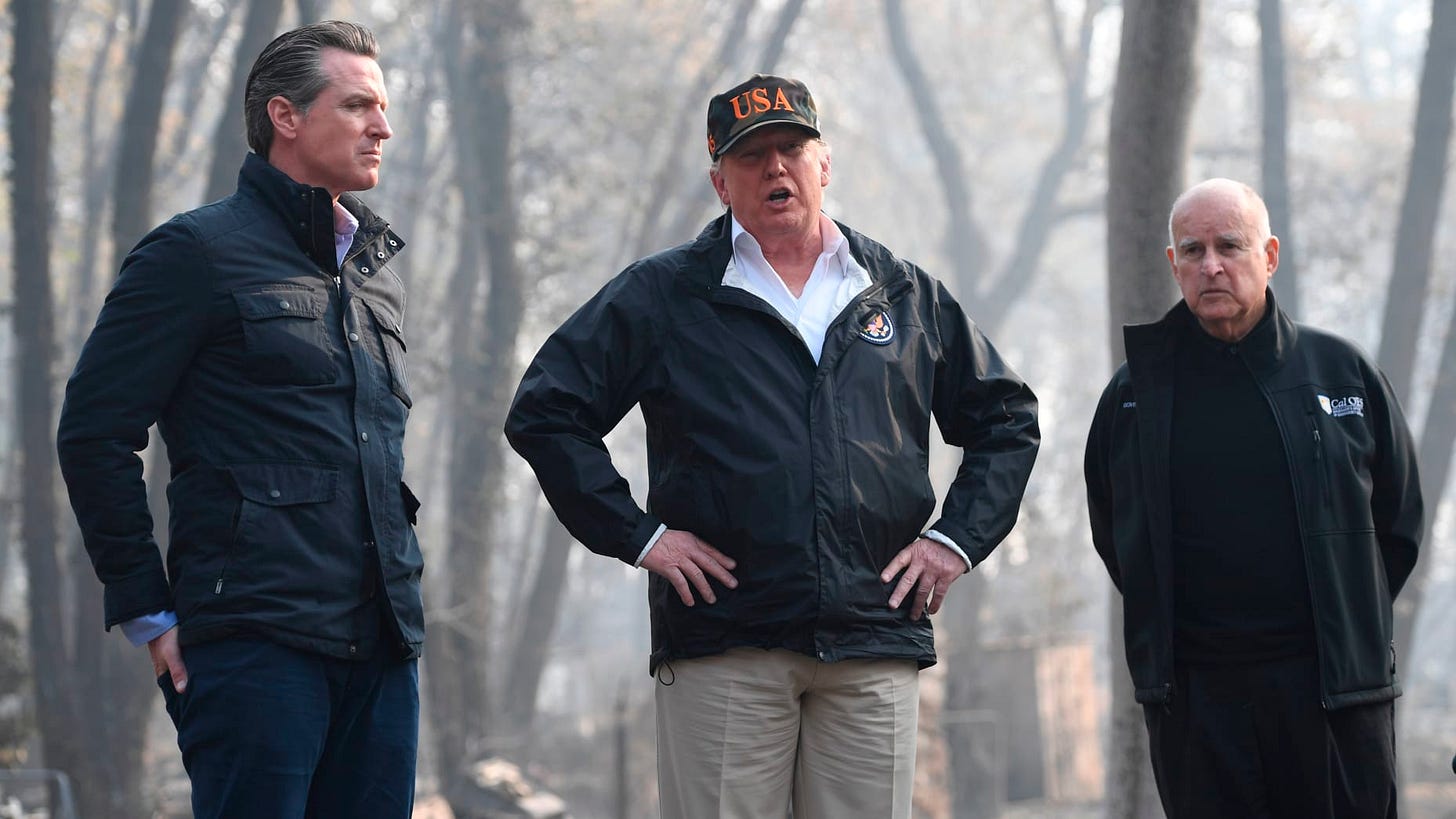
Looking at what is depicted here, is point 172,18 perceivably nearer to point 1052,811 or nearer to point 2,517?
point 2,517

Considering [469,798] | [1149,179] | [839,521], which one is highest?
[1149,179]

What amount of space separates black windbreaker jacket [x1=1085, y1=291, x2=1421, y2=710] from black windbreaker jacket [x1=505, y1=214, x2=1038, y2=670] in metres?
0.36

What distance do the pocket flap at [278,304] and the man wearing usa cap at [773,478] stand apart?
541 millimetres

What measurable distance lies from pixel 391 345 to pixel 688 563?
88cm

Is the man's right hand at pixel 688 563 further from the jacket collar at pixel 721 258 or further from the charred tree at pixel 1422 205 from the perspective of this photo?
the charred tree at pixel 1422 205

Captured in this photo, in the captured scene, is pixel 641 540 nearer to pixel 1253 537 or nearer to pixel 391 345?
pixel 391 345

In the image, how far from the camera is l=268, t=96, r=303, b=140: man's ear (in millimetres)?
3641

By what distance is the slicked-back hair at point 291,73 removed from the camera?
11.9 feet

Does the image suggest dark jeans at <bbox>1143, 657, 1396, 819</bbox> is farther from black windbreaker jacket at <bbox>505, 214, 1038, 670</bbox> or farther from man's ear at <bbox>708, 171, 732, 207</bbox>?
man's ear at <bbox>708, 171, 732, 207</bbox>

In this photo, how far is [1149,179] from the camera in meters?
6.84

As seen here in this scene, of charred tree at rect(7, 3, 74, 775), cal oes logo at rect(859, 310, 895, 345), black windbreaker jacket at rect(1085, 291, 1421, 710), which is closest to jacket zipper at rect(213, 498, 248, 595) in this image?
cal oes logo at rect(859, 310, 895, 345)

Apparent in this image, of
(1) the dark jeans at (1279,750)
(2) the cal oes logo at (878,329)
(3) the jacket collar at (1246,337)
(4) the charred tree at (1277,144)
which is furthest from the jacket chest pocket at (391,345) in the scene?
(4) the charred tree at (1277,144)

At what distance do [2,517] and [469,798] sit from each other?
8.12m

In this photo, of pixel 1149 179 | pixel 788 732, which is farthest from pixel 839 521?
pixel 1149 179
